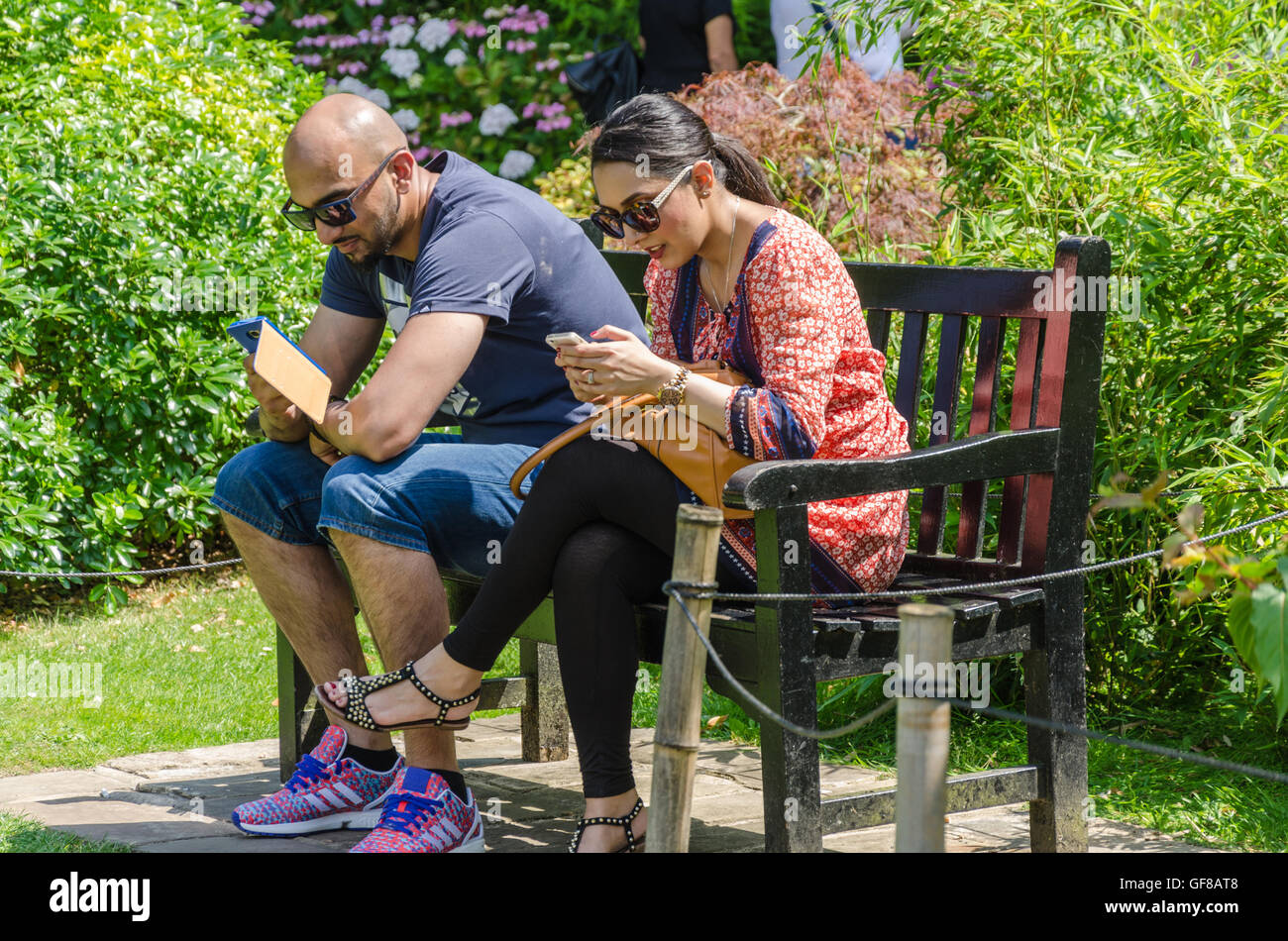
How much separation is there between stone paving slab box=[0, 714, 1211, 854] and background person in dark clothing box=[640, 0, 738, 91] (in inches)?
162

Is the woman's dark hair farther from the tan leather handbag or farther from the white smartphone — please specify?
the tan leather handbag

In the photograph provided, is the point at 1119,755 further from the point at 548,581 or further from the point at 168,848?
the point at 168,848

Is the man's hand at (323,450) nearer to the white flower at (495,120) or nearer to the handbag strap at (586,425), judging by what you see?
the handbag strap at (586,425)

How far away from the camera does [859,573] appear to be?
283 centimetres

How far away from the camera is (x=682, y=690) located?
2.30 m

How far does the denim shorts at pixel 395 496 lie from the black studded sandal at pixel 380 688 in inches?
10.0

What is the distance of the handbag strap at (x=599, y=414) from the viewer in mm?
2773

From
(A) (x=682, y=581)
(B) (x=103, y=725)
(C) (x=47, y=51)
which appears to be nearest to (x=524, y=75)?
(C) (x=47, y=51)

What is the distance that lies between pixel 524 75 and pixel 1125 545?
19.9ft

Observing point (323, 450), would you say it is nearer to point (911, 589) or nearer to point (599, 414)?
point (599, 414)

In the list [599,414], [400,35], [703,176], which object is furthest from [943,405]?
[400,35]

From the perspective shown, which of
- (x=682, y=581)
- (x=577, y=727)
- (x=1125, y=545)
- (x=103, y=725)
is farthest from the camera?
(x=103, y=725)

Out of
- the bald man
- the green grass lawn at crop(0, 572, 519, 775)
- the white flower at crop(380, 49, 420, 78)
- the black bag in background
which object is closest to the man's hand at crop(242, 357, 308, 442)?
the bald man

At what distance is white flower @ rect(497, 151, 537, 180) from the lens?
8406 mm
